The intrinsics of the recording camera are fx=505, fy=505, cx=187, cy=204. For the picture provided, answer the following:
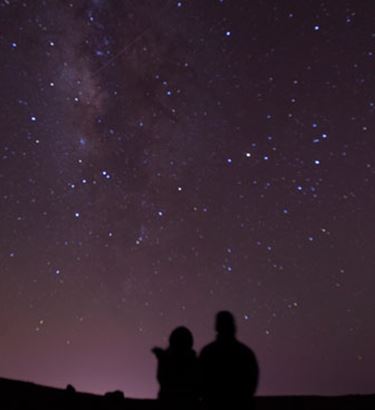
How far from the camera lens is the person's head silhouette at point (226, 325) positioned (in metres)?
4.17

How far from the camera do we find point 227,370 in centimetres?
411

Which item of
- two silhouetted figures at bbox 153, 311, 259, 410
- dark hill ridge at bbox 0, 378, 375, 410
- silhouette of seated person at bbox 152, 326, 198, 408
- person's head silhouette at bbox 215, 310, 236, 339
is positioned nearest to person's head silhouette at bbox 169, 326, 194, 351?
silhouette of seated person at bbox 152, 326, 198, 408

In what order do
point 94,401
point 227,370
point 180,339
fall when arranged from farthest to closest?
point 94,401
point 180,339
point 227,370

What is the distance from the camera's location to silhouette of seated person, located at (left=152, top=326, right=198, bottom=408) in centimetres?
484

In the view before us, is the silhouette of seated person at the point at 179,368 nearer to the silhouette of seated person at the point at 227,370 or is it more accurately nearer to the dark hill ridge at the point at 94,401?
the silhouette of seated person at the point at 227,370

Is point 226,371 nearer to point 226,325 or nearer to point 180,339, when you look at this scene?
point 226,325

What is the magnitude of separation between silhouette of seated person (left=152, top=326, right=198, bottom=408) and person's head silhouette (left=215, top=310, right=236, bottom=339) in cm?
74

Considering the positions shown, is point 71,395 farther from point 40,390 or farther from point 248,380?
point 248,380

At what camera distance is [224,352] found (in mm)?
4152

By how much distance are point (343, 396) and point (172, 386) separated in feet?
21.3

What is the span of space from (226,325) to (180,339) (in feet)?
2.70

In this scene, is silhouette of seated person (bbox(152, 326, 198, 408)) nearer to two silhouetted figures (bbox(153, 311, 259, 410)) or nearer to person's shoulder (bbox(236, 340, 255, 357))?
two silhouetted figures (bbox(153, 311, 259, 410))

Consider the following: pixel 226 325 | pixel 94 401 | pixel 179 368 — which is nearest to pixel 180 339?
pixel 179 368

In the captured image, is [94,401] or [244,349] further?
[94,401]
